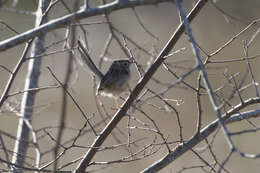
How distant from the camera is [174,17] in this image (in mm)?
14391

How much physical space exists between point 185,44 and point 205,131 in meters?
9.59

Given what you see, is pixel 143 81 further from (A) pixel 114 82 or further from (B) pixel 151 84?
(B) pixel 151 84

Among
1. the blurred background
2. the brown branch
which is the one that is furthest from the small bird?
the blurred background

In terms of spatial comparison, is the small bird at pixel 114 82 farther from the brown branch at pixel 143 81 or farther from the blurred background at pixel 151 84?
the blurred background at pixel 151 84

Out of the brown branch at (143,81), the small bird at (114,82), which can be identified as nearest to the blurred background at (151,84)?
the small bird at (114,82)

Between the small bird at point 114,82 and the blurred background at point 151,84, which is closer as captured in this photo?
the small bird at point 114,82

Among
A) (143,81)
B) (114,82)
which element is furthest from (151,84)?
(143,81)

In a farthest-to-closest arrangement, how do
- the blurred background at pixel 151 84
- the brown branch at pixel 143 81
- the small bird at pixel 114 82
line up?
the blurred background at pixel 151 84
the small bird at pixel 114 82
the brown branch at pixel 143 81

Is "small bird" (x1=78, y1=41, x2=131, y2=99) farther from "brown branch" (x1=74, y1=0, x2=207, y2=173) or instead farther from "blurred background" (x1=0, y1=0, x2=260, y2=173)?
"blurred background" (x1=0, y1=0, x2=260, y2=173)

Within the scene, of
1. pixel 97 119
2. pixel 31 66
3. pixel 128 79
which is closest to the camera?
pixel 31 66

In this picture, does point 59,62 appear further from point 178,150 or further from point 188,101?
point 178,150

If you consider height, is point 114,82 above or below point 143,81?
above

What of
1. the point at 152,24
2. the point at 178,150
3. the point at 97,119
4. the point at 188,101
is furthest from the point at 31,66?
the point at 152,24

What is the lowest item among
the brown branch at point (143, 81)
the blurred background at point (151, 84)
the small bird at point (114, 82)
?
the brown branch at point (143, 81)
